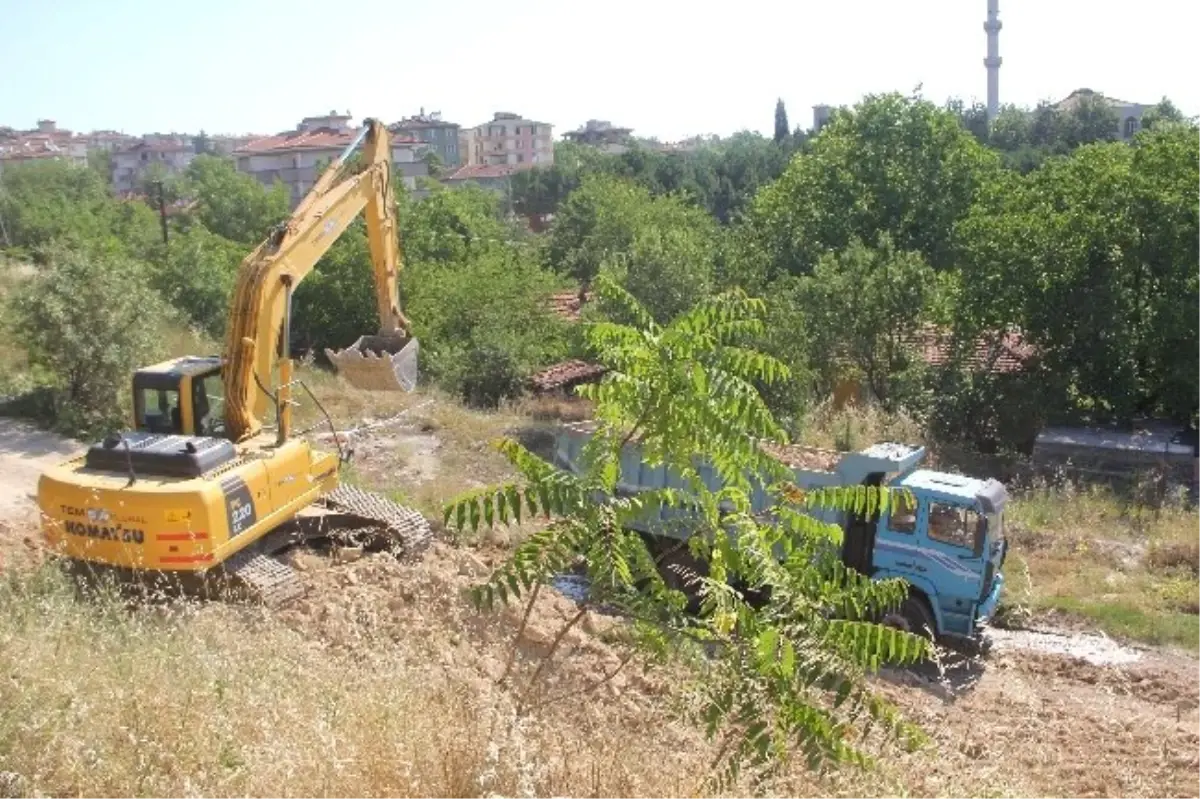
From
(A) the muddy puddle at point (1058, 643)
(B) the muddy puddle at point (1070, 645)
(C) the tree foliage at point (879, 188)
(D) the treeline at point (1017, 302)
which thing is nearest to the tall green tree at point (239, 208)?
(C) the tree foliage at point (879, 188)

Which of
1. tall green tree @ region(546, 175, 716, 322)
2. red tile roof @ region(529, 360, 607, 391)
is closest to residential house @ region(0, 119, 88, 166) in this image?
tall green tree @ region(546, 175, 716, 322)

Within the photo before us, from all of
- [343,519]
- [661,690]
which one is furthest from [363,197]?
[661,690]

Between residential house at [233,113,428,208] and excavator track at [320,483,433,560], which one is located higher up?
residential house at [233,113,428,208]

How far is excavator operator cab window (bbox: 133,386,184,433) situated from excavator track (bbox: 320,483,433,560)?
174 cm

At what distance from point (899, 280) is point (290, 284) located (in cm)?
1405

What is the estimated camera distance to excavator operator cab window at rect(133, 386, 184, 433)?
11211mm

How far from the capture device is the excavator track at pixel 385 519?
39.0 feet

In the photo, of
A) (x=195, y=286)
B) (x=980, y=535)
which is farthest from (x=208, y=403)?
(x=195, y=286)

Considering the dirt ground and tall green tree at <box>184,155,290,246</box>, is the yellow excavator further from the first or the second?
tall green tree at <box>184,155,290,246</box>

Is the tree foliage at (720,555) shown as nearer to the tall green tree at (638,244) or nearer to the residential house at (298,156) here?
the tall green tree at (638,244)

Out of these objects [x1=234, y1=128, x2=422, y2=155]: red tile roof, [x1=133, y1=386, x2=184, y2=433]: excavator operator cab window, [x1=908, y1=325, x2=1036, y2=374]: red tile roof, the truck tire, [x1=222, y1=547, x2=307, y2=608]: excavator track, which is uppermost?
[x1=234, y1=128, x2=422, y2=155]: red tile roof

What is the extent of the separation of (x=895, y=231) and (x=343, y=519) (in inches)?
916

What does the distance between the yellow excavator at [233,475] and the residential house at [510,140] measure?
384 feet

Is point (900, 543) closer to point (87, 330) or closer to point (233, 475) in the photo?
point (233, 475)
